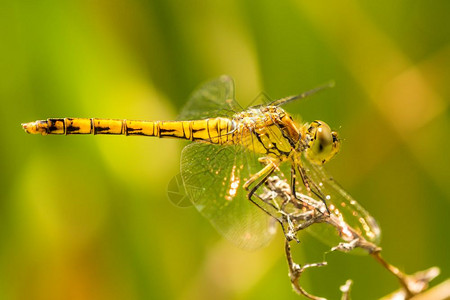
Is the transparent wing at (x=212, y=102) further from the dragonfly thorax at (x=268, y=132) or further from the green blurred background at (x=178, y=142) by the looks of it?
the green blurred background at (x=178, y=142)

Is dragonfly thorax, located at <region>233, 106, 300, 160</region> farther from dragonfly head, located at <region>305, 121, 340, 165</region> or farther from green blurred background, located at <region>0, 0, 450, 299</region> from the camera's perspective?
green blurred background, located at <region>0, 0, 450, 299</region>

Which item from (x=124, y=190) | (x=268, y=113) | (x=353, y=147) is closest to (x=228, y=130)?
(x=268, y=113)

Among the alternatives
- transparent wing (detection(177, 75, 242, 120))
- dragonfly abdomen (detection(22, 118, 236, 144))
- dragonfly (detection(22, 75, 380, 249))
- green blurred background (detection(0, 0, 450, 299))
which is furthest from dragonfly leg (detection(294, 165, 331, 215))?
green blurred background (detection(0, 0, 450, 299))

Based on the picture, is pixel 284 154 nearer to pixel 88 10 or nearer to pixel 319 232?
pixel 319 232

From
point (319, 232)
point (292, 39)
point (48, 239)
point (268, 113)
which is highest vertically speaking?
point (292, 39)

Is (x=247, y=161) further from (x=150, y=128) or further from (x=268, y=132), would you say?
(x=150, y=128)

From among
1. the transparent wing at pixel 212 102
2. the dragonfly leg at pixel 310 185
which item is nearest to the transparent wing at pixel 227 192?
the dragonfly leg at pixel 310 185
